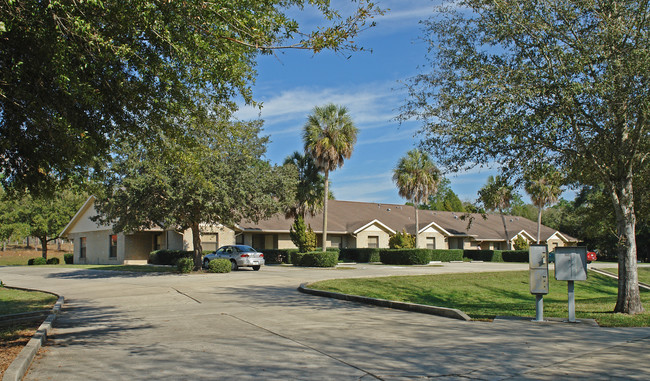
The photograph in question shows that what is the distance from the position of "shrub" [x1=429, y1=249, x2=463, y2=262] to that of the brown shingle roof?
11.4 feet

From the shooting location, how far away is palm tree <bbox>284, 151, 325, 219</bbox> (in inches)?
1457

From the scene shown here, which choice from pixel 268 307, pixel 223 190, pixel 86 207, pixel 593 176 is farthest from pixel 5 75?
pixel 86 207

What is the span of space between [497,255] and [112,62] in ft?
149

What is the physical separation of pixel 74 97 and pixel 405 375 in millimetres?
6224

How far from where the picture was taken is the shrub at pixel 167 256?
35.8m

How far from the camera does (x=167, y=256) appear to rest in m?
36.9

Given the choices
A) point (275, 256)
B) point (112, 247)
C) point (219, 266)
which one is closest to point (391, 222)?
point (275, 256)

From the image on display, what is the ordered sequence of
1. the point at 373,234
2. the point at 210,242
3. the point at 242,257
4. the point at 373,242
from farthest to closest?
1. the point at 373,242
2. the point at 373,234
3. the point at 210,242
4. the point at 242,257

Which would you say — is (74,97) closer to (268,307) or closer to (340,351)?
(340,351)

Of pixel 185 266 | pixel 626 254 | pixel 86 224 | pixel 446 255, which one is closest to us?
pixel 626 254

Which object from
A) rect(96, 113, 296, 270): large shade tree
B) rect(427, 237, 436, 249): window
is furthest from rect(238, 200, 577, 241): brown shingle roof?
rect(96, 113, 296, 270): large shade tree

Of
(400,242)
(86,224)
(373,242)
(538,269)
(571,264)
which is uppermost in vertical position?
(86,224)

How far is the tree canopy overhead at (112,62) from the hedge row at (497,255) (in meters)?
42.5

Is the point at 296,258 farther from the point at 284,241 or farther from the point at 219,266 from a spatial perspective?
the point at 284,241
